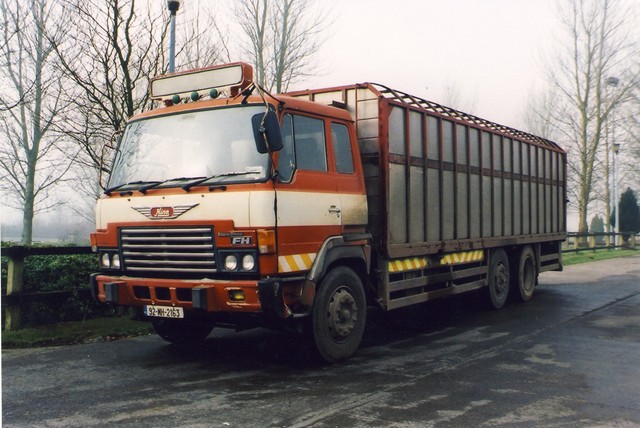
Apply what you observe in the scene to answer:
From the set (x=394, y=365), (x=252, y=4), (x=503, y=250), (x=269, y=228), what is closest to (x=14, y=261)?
(x=269, y=228)

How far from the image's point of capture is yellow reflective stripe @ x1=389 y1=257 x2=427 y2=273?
7.60 m

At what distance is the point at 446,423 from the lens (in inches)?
181

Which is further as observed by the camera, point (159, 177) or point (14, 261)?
point (14, 261)

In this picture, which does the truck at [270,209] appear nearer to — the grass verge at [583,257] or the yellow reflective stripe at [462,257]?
the yellow reflective stripe at [462,257]

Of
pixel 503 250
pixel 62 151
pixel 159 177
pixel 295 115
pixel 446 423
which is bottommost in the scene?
pixel 446 423

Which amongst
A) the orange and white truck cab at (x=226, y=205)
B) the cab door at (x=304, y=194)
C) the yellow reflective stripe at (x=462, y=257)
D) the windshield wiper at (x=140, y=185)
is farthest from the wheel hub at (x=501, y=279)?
the windshield wiper at (x=140, y=185)

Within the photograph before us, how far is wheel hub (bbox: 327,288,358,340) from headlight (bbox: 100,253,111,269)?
2.43 metres

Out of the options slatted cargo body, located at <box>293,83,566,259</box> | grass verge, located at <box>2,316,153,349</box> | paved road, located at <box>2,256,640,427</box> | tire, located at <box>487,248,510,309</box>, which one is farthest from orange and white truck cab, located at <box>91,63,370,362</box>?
tire, located at <box>487,248,510,309</box>

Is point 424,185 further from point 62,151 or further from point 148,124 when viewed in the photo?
point 62,151

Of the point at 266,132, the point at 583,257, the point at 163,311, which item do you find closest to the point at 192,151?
the point at 266,132

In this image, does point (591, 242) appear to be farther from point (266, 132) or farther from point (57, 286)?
point (266, 132)

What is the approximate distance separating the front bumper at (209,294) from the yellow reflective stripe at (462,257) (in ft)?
11.6

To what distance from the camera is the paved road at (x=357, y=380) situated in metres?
4.76

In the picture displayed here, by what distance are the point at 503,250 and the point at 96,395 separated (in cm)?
781
